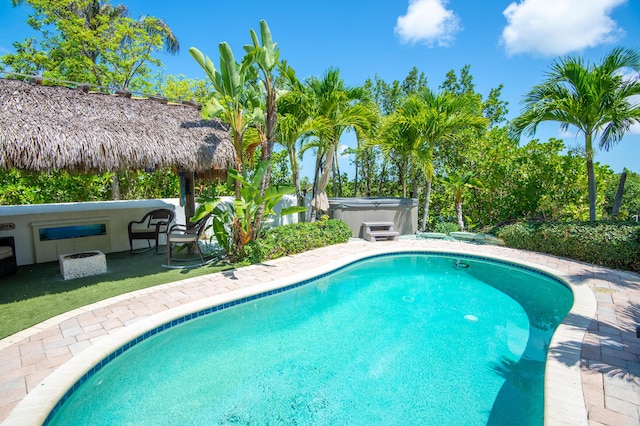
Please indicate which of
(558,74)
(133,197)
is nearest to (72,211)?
(133,197)

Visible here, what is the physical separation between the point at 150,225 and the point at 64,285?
10.3 ft

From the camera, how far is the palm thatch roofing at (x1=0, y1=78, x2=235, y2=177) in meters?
5.45

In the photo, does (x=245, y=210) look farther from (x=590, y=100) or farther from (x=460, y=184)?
(x=590, y=100)

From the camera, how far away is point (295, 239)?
8844mm

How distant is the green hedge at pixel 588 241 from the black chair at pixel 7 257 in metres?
12.5

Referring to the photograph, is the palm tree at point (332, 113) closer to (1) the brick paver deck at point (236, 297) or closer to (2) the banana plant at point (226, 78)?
(2) the banana plant at point (226, 78)

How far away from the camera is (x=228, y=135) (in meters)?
8.26

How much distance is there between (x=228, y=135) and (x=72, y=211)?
410cm

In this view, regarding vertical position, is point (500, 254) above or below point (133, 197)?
below

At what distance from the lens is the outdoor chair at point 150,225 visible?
28.1ft

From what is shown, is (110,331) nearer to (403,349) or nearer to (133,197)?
(403,349)

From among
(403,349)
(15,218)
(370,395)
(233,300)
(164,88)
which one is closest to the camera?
(370,395)

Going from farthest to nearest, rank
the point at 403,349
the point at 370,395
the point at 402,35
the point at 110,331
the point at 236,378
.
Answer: the point at 402,35, the point at 403,349, the point at 110,331, the point at 236,378, the point at 370,395

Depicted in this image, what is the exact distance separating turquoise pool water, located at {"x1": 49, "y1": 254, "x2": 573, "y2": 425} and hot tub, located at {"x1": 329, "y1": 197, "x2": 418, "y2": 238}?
486 cm
